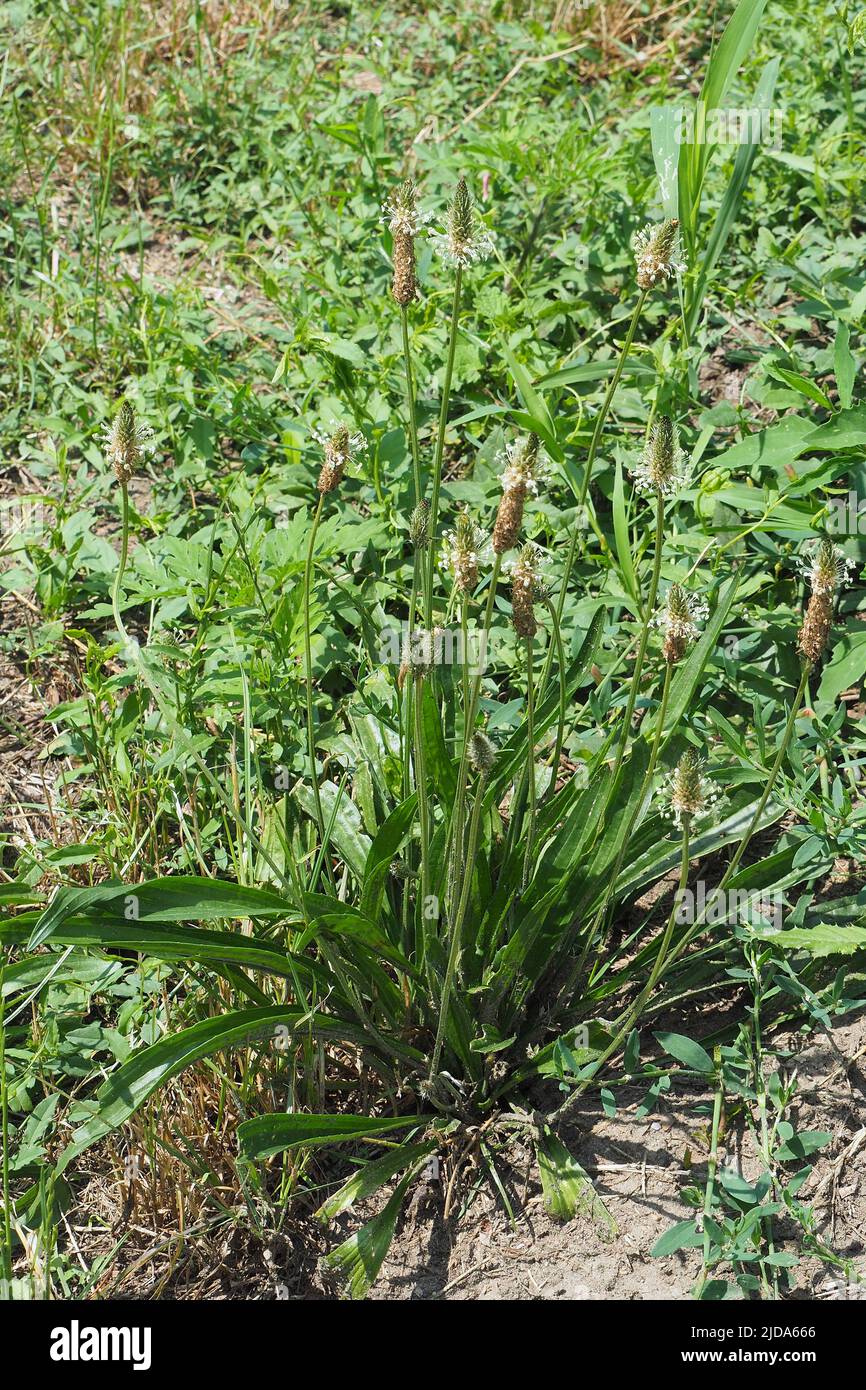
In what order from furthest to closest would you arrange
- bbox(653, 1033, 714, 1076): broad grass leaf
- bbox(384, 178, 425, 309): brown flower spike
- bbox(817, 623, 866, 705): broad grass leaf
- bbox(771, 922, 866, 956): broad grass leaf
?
bbox(817, 623, 866, 705): broad grass leaf
bbox(771, 922, 866, 956): broad grass leaf
bbox(653, 1033, 714, 1076): broad grass leaf
bbox(384, 178, 425, 309): brown flower spike

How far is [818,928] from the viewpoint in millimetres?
2133

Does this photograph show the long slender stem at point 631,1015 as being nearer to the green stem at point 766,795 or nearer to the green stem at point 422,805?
the green stem at point 766,795

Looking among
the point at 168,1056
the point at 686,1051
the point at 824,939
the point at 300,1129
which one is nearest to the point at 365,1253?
the point at 300,1129

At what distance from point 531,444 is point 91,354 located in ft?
7.88

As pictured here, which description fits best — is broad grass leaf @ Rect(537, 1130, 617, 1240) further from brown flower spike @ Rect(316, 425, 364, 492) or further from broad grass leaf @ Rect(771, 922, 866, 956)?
brown flower spike @ Rect(316, 425, 364, 492)

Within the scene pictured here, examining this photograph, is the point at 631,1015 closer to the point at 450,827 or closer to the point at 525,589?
the point at 450,827

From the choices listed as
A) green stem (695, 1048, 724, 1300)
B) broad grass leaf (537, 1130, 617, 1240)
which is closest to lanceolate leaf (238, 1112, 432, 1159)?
broad grass leaf (537, 1130, 617, 1240)

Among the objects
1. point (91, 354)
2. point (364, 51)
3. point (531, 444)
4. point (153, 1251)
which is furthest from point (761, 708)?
point (364, 51)

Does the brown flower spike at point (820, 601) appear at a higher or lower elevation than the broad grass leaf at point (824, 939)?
higher

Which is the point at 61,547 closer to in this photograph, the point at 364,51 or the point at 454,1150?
the point at 454,1150

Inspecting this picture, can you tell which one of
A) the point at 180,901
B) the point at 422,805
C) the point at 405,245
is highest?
the point at 405,245

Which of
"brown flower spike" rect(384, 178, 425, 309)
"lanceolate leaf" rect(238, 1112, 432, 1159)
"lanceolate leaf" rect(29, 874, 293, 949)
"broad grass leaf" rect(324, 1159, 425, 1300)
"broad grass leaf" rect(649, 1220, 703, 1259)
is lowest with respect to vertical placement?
"broad grass leaf" rect(324, 1159, 425, 1300)

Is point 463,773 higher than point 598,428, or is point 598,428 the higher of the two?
point 598,428

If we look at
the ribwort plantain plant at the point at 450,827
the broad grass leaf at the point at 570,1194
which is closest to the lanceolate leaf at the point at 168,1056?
the ribwort plantain plant at the point at 450,827
